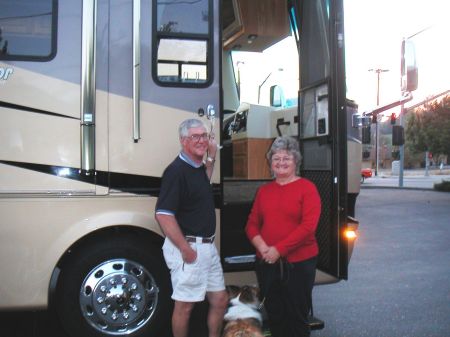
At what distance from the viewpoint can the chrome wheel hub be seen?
3.73m

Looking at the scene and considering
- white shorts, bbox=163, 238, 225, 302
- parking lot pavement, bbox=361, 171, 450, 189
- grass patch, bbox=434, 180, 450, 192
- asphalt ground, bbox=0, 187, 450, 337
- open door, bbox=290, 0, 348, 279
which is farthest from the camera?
parking lot pavement, bbox=361, 171, 450, 189

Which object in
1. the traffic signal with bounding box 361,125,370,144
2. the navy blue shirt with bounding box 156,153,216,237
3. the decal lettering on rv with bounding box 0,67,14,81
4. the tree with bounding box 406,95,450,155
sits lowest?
the navy blue shirt with bounding box 156,153,216,237

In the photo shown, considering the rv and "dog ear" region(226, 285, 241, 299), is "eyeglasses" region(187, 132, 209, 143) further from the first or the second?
"dog ear" region(226, 285, 241, 299)

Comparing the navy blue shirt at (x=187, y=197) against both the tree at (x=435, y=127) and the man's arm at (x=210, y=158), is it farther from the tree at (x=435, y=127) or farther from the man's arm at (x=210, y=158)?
the tree at (x=435, y=127)

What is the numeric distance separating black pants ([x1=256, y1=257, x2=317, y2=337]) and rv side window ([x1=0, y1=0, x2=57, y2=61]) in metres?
2.10

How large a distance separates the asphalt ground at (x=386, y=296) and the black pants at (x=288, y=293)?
1050 millimetres

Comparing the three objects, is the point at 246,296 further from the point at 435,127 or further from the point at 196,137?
the point at 435,127

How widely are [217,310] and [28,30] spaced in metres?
2.30

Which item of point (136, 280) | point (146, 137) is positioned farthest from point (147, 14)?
point (136, 280)

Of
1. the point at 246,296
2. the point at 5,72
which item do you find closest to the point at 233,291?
the point at 246,296

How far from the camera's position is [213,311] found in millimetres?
3547

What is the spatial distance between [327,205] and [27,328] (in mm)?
2803

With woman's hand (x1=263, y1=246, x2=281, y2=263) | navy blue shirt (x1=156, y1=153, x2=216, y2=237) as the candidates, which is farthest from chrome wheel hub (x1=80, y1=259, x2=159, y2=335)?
woman's hand (x1=263, y1=246, x2=281, y2=263)

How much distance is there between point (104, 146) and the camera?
145 inches
